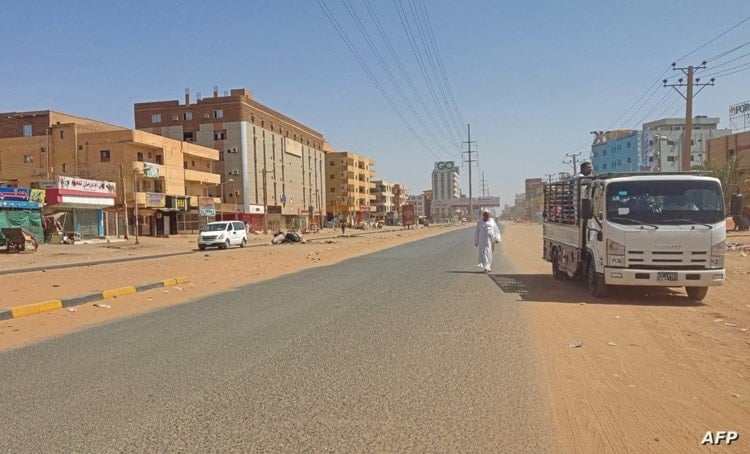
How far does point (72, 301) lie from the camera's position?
12.2 metres

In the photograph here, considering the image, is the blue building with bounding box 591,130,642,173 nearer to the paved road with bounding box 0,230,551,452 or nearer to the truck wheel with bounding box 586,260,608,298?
the truck wheel with bounding box 586,260,608,298

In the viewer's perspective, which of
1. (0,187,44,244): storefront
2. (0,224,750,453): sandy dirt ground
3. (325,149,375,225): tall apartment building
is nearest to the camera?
(0,224,750,453): sandy dirt ground

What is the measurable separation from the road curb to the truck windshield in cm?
1085

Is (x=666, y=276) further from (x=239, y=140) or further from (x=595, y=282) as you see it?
(x=239, y=140)

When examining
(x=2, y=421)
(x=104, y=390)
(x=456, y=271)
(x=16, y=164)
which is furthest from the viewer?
(x=16, y=164)

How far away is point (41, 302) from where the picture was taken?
1192 centimetres

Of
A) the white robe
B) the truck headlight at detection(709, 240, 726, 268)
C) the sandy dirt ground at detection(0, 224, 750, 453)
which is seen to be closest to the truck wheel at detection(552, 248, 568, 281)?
the sandy dirt ground at detection(0, 224, 750, 453)

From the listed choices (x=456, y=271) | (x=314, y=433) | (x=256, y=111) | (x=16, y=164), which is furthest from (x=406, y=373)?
(x=256, y=111)

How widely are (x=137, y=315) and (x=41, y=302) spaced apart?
106 inches

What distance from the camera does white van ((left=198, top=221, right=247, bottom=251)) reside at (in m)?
38.5

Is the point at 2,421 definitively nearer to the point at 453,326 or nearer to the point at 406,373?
the point at 406,373

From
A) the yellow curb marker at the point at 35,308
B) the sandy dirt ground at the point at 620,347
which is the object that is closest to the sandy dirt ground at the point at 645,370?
the sandy dirt ground at the point at 620,347

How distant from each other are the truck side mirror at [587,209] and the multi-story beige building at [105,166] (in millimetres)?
42526

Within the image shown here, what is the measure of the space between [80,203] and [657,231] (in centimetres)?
4308
